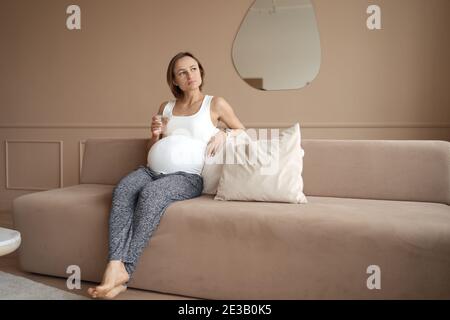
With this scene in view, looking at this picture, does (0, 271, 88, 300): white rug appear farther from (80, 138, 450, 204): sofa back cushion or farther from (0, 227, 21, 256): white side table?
(80, 138, 450, 204): sofa back cushion

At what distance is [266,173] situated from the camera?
1916 millimetres

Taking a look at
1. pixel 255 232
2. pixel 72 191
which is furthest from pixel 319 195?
pixel 72 191

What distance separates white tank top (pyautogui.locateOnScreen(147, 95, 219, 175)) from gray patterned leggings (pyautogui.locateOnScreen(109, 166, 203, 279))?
141mm

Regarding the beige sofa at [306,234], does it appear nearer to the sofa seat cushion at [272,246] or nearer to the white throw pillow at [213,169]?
the sofa seat cushion at [272,246]

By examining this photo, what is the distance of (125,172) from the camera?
255cm

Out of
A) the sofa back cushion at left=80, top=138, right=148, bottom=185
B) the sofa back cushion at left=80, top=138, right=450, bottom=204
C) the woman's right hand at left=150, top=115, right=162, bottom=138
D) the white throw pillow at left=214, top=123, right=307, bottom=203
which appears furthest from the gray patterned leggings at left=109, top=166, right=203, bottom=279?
the sofa back cushion at left=80, top=138, right=450, bottom=204

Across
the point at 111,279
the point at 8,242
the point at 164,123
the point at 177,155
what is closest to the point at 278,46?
the point at 164,123

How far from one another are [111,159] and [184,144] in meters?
0.70

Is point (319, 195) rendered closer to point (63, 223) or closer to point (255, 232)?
point (255, 232)

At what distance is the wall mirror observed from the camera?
146 inches

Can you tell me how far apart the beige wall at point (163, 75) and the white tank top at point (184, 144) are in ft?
5.43

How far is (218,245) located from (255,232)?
0.18m

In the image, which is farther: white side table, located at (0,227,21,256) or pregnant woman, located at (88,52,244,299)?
pregnant woman, located at (88,52,244,299)

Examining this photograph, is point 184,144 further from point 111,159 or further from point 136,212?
point 111,159
